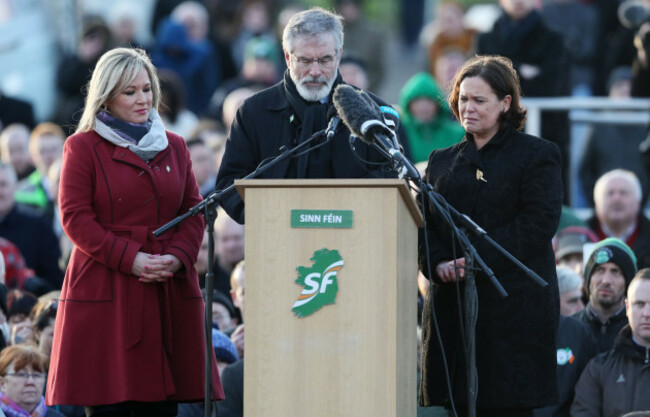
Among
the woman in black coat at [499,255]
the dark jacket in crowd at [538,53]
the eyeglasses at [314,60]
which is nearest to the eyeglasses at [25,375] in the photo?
the woman in black coat at [499,255]

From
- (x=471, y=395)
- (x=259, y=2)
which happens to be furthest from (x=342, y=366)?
(x=259, y=2)

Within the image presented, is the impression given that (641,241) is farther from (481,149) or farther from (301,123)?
(301,123)

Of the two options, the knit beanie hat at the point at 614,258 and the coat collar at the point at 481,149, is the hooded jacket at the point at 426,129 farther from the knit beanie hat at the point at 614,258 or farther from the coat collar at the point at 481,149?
the coat collar at the point at 481,149

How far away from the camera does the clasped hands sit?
6.68 m

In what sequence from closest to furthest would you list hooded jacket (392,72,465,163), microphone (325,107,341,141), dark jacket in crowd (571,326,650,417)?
microphone (325,107,341,141) < dark jacket in crowd (571,326,650,417) < hooded jacket (392,72,465,163)

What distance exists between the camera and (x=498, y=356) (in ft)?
22.4

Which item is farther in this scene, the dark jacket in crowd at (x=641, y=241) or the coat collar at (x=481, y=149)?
the dark jacket in crowd at (x=641, y=241)

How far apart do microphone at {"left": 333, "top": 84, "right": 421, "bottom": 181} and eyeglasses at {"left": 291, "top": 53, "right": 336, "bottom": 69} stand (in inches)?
32.6

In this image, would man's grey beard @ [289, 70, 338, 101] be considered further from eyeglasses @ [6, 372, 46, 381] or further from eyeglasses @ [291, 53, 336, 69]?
eyeglasses @ [6, 372, 46, 381]

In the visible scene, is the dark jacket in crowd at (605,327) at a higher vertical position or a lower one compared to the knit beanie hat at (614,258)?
lower

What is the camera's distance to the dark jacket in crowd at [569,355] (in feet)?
28.8

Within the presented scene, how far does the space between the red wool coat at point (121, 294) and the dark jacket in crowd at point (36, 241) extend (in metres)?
5.19

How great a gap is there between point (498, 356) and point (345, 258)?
129 centimetres

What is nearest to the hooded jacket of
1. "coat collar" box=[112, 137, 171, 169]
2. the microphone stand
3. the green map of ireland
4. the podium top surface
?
"coat collar" box=[112, 137, 171, 169]
